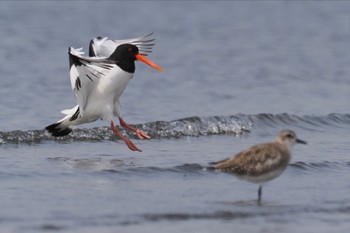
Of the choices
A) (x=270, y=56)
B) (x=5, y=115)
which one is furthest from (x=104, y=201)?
(x=270, y=56)

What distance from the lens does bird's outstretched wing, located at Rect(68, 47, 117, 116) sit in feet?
42.1

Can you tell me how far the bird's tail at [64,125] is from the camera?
13875 millimetres

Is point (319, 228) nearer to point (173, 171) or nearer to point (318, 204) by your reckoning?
point (318, 204)

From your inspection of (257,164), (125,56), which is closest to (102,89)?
(125,56)

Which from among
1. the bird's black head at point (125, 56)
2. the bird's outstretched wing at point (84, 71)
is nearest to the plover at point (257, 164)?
the bird's outstretched wing at point (84, 71)

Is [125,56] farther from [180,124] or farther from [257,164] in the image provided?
[257,164]

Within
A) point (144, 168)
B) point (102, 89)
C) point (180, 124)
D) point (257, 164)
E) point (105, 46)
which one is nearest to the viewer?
point (257, 164)

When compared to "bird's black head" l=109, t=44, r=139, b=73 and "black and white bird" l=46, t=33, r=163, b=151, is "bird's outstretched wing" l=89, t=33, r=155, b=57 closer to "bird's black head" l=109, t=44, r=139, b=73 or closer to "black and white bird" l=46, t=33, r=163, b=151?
"black and white bird" l=46, t=33, r=163, b=151

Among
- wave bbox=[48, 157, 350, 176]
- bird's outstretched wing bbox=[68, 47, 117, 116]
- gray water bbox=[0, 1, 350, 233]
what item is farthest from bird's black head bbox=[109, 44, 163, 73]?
wave bbox=[48, 157, 350, 176]

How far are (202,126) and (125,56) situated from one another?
2341 mm

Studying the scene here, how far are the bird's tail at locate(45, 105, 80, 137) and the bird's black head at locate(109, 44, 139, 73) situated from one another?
0.86m

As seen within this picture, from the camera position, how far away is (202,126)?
15.6 metres

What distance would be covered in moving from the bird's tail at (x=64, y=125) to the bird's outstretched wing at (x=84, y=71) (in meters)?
0.19

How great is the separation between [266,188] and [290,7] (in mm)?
24071
